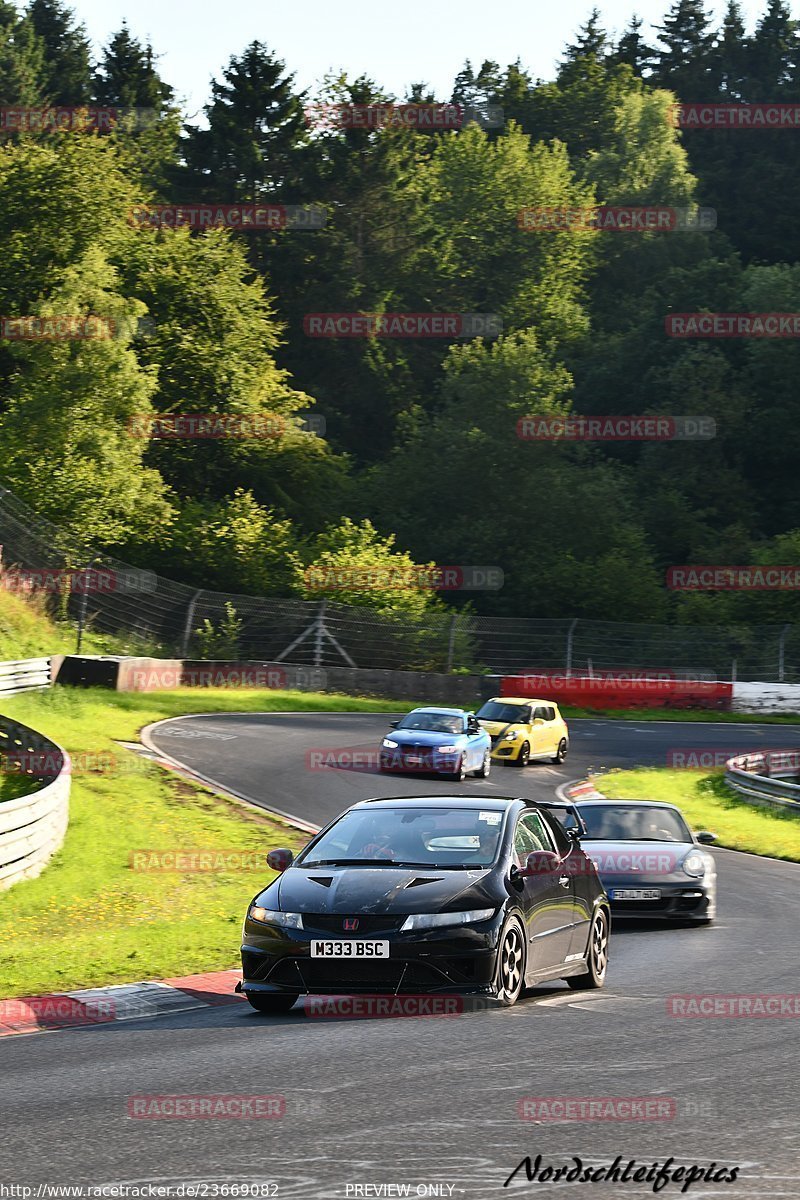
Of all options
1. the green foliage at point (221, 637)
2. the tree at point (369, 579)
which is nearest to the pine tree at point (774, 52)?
the tree at point (369, 579)

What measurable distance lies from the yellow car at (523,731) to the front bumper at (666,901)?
1566cm

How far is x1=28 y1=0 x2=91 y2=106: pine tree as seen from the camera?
100 m

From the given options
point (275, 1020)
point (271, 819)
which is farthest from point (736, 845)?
point (275, 1020)

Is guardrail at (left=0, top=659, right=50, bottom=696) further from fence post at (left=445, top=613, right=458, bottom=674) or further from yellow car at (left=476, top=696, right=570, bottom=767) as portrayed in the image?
fence post at (left=445, top=613, right=458, bottom=674)

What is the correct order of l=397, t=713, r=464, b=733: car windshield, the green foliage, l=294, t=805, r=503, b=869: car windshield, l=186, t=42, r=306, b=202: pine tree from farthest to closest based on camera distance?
l=186, t=42, r=306, b=202: pine tree < the green foliage < l=397, t=713, r=464, b=733: car windshield < l=294, t=805, r=503, b=869: car windshield

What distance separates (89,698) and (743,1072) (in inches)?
1055

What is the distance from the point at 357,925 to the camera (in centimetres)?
996

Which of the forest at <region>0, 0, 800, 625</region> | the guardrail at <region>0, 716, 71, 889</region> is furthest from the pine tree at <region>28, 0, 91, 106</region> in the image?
the guardrail at <region>0, 716, 71, 889</region>

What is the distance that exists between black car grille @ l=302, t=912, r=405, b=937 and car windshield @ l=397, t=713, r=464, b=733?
1967 cm

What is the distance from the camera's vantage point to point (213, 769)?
89.9 feet

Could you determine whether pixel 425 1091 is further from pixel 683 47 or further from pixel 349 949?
pixel 683 47

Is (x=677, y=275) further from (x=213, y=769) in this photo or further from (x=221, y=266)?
(x=213, y=769)

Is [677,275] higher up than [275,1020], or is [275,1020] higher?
[677,275]

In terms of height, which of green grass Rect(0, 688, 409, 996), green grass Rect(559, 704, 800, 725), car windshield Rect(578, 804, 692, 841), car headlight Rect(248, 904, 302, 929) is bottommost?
green grass Rect(559, 704, 800, 725)
